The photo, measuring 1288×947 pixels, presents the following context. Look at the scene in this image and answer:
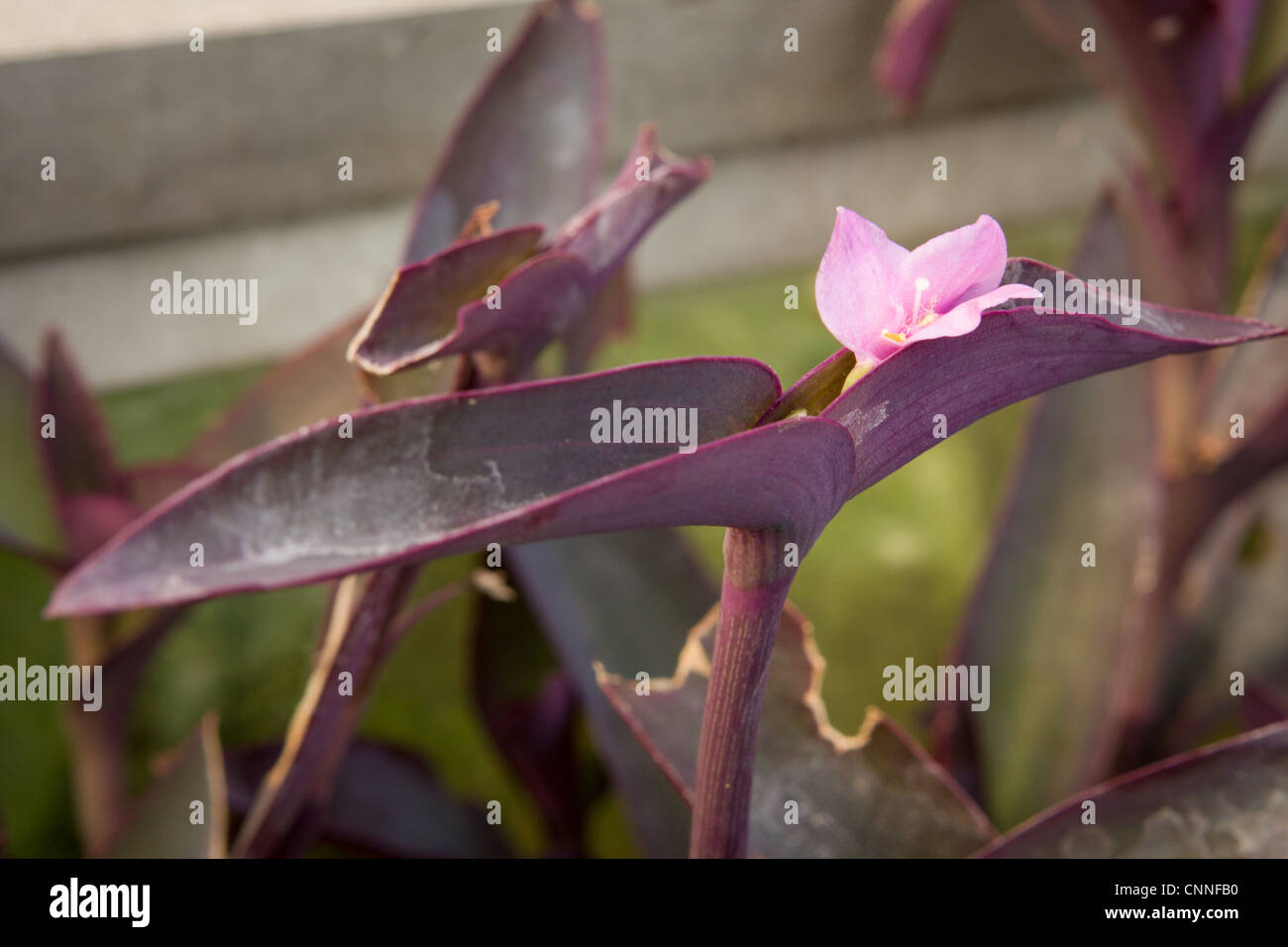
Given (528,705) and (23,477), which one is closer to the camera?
(23,477)

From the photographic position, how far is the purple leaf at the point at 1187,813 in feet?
1.20

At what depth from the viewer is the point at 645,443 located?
0.81 ft

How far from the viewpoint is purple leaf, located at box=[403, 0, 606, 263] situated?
472 millimetres

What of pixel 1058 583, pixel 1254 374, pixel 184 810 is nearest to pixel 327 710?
pixel 184 810

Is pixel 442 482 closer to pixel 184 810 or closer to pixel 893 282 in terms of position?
pixel 893 282

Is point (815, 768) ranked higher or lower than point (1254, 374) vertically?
lower

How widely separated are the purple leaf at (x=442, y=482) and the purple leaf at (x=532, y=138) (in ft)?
0.73

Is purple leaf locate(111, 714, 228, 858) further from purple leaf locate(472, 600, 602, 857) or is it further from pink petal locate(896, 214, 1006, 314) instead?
pink petal locate(896, 214, 1006, 314)

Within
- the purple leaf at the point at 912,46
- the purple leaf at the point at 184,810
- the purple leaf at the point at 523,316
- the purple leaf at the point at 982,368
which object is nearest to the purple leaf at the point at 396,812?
the purple leaf at the point at 184,810

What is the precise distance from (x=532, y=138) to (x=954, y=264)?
292mm

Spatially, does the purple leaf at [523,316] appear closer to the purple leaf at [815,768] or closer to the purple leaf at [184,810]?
the purple leaf at [815,768]

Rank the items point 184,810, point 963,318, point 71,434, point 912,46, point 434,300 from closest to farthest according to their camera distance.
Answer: point 963,318, point 434,300, point 184,810, point 71,434, point 912,46

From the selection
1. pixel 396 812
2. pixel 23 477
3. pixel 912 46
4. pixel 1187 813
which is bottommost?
pixel 396 812

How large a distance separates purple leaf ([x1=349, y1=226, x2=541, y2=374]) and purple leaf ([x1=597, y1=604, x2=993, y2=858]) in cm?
14
